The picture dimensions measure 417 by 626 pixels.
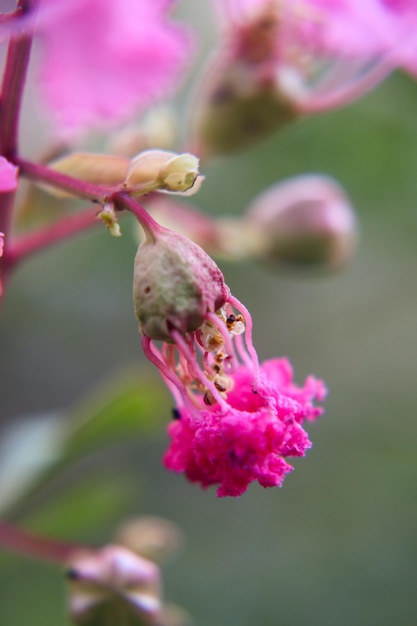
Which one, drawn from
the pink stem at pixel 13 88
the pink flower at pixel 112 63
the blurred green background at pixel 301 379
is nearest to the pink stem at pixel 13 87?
the pink stem at pixel 13 88

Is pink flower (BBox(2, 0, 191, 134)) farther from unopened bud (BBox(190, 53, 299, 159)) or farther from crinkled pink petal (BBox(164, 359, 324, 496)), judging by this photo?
crinkled pink petal (BBox(164, 359, 324, 496))

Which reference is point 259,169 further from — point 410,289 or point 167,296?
point 167,296

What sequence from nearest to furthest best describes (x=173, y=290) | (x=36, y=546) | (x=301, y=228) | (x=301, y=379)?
1. (x=173, y=290)
2. (x=36, y=546)
3. (x=301, y=228)
4. (x=301, y=379)

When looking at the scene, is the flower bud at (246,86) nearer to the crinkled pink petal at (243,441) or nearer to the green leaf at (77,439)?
the green leaf at (77,439)

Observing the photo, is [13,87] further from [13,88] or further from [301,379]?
[301,379]

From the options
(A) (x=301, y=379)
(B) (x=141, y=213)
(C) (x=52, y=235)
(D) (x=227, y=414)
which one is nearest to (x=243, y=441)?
(D) (x=227, y=414)

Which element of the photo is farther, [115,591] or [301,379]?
[301,379]

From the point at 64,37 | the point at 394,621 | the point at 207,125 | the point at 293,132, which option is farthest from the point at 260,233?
the point at 394,621
